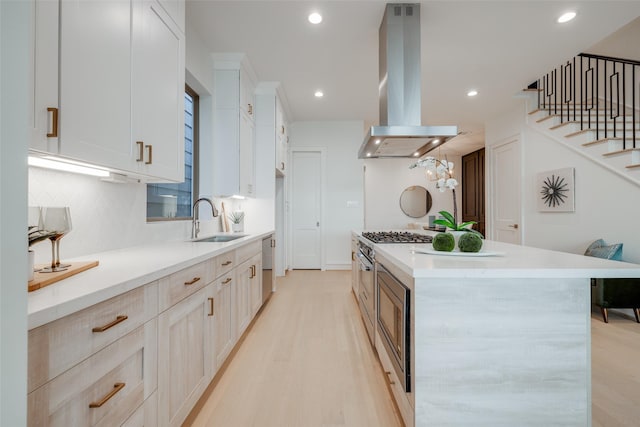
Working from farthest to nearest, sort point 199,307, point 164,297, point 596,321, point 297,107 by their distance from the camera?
point 297,107 → point 596,321 → point 199,307 → point 164,297

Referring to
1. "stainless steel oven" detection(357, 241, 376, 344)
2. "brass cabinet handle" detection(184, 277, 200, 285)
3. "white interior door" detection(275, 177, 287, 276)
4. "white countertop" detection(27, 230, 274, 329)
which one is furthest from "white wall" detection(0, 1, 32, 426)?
"white interior door" detection(275, 177, 287, 276)

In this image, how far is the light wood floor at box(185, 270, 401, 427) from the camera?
1632mm

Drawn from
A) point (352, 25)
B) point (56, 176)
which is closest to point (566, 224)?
point (352, 25)

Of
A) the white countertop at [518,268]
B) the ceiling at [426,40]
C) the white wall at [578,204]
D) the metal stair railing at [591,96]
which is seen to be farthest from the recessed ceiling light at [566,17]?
the white countertop at [518,268]

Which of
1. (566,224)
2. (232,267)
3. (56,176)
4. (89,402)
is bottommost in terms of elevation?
(89,402)

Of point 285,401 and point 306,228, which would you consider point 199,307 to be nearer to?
point 285,401

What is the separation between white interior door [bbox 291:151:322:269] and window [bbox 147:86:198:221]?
269 centimetres

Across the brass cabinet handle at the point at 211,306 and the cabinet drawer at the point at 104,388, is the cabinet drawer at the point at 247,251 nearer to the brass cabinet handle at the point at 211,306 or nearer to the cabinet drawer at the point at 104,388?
the brass cabinet handle at the point at 211,306

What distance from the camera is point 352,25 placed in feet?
9.20

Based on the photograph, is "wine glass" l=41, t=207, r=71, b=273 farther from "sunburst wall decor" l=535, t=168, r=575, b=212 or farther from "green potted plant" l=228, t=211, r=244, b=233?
"sunburst wall decor" l=535, t=168, r=575, b=212

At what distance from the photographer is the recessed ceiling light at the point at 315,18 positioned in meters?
2.65

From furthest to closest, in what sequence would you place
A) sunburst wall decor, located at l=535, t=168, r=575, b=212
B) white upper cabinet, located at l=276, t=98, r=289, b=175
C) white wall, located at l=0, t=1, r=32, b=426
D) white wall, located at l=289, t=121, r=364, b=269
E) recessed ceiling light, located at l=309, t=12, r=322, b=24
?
white wall, located at l=289, t=121, r=364, b=269 < white upper cabinet, located at l=276, t=98, r=289, b=175 < sunburst wall decor, located at l=535, t=168, r=575, b=212 < recessed ceiling light, located at l=309, t=12, r=322, b=24 < white wall, located at l=0, t=1, r=32, b=426

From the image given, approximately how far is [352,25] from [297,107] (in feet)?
7.67

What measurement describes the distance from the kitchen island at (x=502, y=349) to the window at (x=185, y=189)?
197 cm
